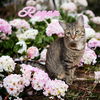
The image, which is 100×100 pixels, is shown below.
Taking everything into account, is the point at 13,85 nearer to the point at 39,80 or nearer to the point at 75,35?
the point at 39,80

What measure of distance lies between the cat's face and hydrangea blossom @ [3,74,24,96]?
Answer: 30.9 inches

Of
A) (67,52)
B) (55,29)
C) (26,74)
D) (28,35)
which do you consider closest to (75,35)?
(67,52)

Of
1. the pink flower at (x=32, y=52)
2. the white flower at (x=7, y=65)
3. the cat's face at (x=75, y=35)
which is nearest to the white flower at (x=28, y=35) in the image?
the pink flower at (x=32, y=52)

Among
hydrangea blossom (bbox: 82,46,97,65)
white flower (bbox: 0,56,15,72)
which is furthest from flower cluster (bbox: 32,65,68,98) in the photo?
hydrangea blossom (bbox: 82,46,97,65)

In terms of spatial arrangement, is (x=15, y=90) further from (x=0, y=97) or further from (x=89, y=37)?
(x=89, y=37)

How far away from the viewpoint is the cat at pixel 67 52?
364cm

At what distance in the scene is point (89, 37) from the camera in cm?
484

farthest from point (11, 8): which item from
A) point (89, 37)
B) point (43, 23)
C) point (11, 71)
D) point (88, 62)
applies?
point (11, 71)

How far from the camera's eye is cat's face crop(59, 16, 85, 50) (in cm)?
361

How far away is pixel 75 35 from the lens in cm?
361

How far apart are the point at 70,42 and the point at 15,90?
34.7 inches

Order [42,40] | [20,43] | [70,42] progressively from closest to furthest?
[70,42], [20,43], [42,40]

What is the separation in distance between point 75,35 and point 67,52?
20 cm

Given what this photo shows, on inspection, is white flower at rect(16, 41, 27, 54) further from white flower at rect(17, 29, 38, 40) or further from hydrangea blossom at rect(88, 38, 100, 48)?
hydrangea blossom at rect(88, 38, 100, 48)
